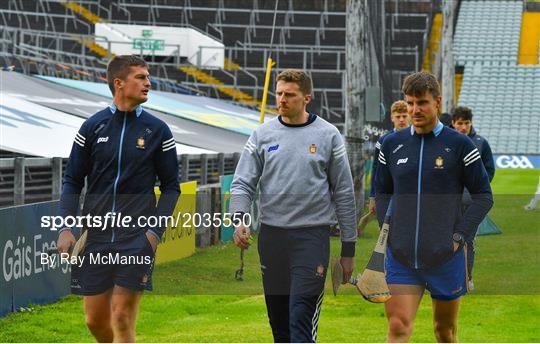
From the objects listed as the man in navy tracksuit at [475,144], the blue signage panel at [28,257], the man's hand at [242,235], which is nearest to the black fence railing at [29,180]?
the blue signage panel at [28,257]

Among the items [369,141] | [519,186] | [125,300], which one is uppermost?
[125,300]

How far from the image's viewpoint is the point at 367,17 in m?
20.7

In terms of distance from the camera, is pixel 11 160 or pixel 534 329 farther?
pixel 11 160

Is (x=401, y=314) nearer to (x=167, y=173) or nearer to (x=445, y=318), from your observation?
(x=445, y=318)

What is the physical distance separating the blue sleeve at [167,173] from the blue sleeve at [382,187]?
1122 millimetres

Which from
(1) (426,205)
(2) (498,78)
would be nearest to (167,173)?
(1) (426,205)

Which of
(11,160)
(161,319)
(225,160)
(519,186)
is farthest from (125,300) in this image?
(519,186)

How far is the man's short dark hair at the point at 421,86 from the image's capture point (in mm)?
6852

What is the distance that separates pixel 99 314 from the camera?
6863 mm

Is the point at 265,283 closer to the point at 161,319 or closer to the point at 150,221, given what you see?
the point at 150,221

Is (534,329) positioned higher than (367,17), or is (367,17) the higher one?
(367,17)

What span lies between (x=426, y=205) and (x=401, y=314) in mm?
591

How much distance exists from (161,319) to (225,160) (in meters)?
9.38

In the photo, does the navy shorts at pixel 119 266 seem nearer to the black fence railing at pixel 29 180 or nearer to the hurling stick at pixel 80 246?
the hurling stick at pixel 80 246
